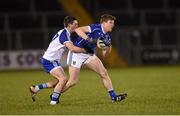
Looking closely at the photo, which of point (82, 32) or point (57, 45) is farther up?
point (82, 32)

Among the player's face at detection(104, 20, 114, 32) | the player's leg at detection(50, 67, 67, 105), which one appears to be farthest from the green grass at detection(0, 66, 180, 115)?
the player's face at detection(104, 20, 114, 32)

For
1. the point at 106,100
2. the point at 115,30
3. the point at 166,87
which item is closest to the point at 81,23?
the point at 115,30

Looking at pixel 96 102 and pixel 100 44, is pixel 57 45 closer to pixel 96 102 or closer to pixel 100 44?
pixel 100 44

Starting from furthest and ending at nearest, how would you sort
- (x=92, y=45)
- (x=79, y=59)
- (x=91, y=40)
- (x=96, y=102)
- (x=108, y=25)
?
(x=96, y=102) → (x=79, y=59) → (x=92, y=45) → (x=108, y=25) → (x=91, y=40)

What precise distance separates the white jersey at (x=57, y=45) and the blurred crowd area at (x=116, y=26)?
18819 mm

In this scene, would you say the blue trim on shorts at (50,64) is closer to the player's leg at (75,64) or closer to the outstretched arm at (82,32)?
the player's leg at (75,64)

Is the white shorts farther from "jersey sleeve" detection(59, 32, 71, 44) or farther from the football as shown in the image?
the football

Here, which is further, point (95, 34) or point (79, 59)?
point (79, 59)

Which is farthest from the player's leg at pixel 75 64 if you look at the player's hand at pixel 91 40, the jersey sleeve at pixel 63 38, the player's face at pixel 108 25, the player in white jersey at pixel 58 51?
the player's face at pixel 108 25

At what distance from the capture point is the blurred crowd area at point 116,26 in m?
33.5

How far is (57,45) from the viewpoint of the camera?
13.9 m

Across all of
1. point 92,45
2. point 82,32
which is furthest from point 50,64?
point 82,32

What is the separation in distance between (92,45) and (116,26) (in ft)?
76.2

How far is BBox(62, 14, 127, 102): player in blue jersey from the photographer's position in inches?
529
